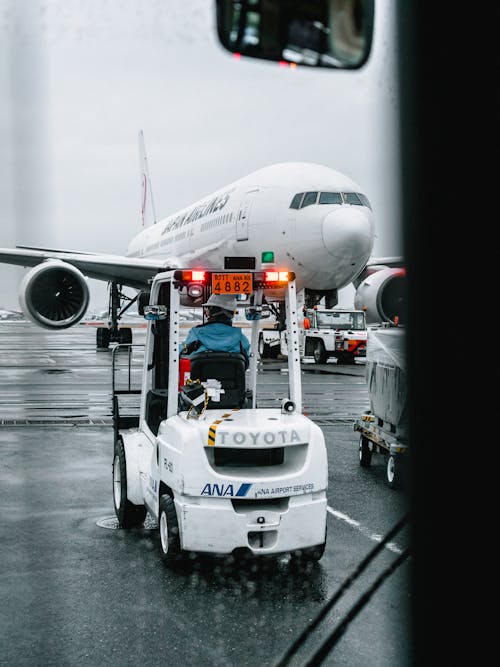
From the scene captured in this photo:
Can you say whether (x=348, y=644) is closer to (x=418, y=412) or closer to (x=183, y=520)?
(x=183, y=520)

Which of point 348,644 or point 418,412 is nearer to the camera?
point 418,412

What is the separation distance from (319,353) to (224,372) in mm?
21202

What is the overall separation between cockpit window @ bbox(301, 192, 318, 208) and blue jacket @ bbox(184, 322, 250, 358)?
12.7m

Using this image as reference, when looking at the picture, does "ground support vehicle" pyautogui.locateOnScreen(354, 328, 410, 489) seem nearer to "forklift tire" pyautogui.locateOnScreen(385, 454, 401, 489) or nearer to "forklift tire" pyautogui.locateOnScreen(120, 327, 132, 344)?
"forklift tire" pyautogui.locateOnScreen(385, 454, 401, 489)

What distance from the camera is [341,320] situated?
27328 mm

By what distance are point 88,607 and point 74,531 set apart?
1823mm

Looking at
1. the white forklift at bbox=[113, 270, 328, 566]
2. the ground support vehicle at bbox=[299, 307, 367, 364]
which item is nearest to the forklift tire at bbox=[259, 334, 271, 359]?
the ground support vehicle at bbox=[299, 307, 367, 364]

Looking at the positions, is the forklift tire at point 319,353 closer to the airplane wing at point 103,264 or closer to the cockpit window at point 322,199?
the airplane wing at point 103,264

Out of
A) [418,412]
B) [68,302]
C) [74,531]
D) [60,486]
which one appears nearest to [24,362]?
[68,302]

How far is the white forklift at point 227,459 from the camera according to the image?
5453 mm

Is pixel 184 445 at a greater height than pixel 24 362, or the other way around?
pixel 184 445

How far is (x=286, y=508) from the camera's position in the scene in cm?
554

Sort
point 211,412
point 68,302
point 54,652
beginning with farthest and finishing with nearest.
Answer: point 68,302 → point 211,412 → point 54,652

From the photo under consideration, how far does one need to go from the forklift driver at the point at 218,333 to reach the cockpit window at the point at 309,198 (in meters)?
12.6
